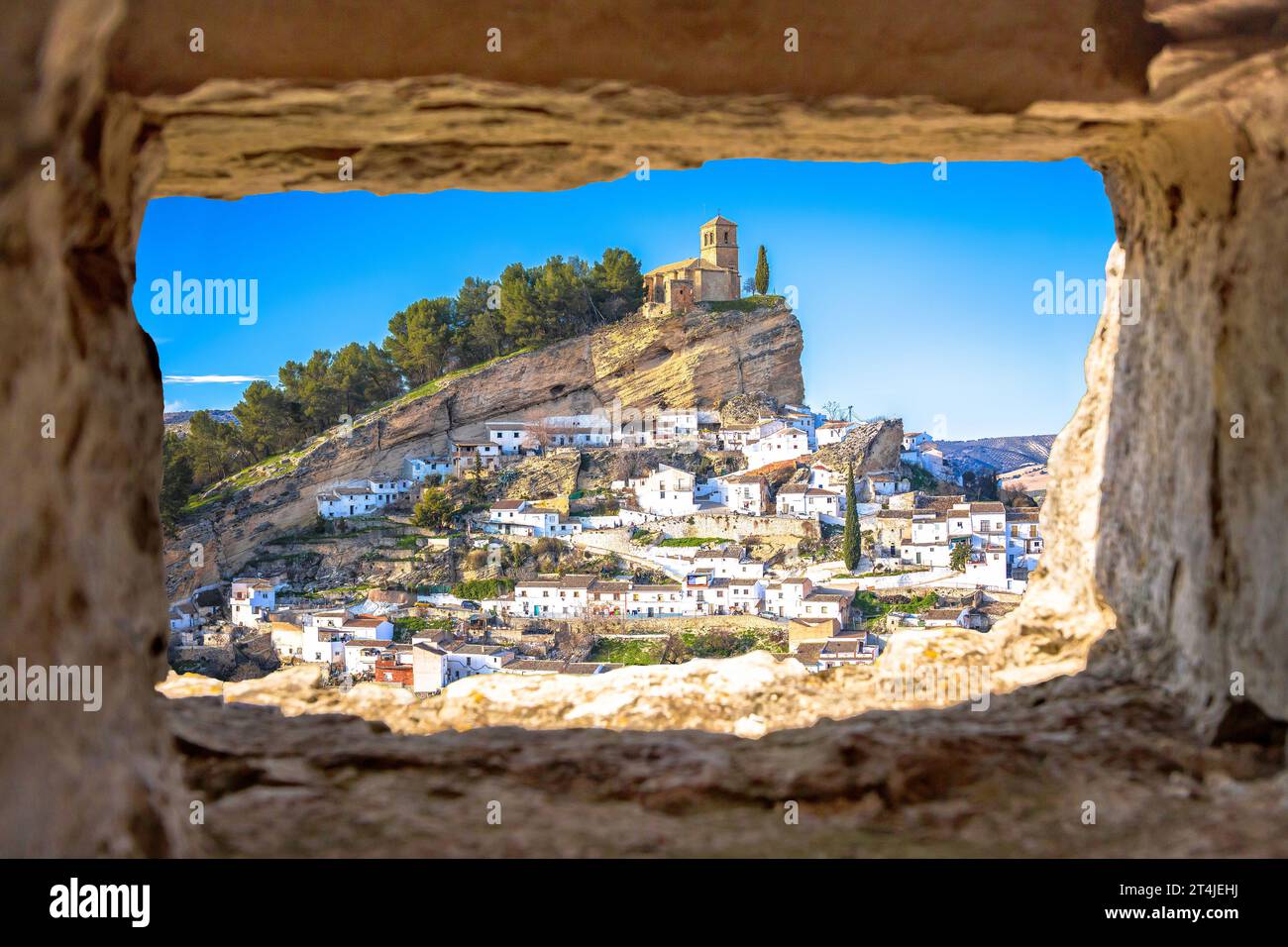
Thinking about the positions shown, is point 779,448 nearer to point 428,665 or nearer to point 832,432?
point 832,432

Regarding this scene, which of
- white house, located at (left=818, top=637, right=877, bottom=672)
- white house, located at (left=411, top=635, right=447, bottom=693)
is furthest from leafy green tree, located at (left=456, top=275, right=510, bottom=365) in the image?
white house, located at (left=818, top=637, right=877, bottom=672)

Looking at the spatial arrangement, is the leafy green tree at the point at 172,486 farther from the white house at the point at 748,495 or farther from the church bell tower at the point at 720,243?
the church bell tower at the point at 720,243

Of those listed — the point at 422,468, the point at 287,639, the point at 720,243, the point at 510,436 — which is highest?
the point at 720,243

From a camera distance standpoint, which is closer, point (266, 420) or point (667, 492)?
point (266, 420)

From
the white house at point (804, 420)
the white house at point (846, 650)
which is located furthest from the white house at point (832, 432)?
the white house at point (846, 650)

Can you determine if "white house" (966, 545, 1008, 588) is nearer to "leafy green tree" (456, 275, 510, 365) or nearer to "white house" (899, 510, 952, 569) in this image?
"white house" (899, 510, 952, 569)

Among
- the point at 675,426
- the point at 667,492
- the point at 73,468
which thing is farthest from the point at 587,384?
the point at 73,468
